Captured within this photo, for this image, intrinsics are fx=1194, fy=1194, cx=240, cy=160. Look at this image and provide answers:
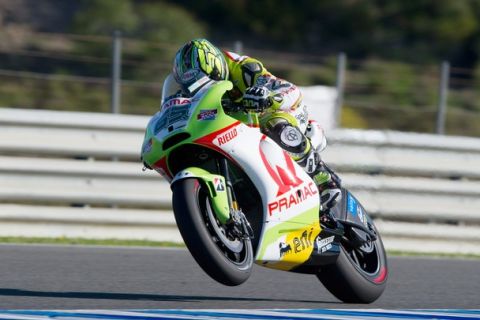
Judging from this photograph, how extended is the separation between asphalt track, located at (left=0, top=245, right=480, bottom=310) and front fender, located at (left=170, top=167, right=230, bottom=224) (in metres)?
0.50

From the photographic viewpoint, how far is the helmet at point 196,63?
6.06 m

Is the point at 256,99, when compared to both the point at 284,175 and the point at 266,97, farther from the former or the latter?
the point at 284,175

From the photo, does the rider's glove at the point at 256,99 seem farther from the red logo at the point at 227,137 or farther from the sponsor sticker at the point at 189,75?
the sponsor sticker at the point at 189,75

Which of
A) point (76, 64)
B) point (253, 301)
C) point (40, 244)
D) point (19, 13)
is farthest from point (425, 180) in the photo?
point (19, 13)

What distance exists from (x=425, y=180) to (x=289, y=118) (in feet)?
12.4

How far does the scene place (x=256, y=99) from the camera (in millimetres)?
5926

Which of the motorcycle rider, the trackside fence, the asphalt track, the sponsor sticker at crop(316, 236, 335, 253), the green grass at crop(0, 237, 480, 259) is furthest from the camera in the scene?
the trackside fence

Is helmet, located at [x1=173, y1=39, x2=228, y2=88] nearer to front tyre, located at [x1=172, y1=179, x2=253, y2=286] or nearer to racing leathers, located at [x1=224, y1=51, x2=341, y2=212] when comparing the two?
racing leathers, located at [x1=224, y1=51, x2=341, y2=212]

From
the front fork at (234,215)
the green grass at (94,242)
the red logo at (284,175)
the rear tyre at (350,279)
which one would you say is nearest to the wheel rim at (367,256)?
the rear tyre at (350,279)

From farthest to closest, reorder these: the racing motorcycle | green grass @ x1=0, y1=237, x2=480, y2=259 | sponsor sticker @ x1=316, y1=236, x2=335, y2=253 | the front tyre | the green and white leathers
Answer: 1. green grass @ x1=0, y1=237, x2=480, y2=259
2. sponsor sticker @ x1=316, y1=236, x2=335, y2=253
3. the green and white leathers
4. the racing motorcycle
5. the front tyre

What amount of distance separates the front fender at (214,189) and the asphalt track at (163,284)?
498mm

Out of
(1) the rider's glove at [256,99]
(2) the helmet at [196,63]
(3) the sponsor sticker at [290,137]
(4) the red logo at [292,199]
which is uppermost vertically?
(2) the helmet at [196,63]

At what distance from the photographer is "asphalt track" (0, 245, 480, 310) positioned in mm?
5914

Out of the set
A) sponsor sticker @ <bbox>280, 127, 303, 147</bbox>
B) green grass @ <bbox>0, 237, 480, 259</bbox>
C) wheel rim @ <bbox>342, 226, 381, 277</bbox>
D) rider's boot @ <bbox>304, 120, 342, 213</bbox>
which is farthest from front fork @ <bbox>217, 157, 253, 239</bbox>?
green grass @ <bbox>0, 237, 480, 259</bbox>
